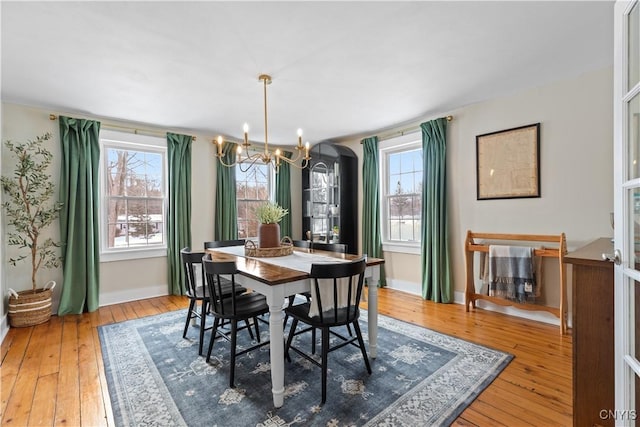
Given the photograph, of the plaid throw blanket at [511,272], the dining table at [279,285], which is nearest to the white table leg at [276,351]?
→ the dining table at [279,285]

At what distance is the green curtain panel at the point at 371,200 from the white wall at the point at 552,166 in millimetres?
1098

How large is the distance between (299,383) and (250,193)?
3.66m

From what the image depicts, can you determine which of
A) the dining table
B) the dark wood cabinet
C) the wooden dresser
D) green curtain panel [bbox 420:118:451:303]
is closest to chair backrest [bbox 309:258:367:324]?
the dining table

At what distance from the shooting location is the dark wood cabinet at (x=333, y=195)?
4707 mm

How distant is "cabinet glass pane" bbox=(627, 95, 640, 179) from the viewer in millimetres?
1196

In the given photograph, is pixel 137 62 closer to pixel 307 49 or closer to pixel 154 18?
pixel 154 18

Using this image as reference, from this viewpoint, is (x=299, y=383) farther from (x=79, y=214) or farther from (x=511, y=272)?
(x=79, y=214)

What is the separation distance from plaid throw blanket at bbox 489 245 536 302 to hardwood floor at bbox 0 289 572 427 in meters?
0.32

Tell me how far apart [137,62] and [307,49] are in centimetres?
140

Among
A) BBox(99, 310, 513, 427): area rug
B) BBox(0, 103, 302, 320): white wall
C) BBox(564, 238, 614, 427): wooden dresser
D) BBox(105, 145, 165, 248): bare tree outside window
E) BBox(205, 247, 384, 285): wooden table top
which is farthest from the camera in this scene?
BBox(105, 145, 165, 248): bare tree outside window

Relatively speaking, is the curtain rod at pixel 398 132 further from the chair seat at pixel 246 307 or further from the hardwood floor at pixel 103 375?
the chair seat at pixel 246 307

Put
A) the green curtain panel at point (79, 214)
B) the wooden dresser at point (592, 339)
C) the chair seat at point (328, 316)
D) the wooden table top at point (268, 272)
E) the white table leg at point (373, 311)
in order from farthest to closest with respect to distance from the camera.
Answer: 1. the green curtain panel at point (79, 214)
2. the white table leg at point (373, 311)
3. the chair seat at point (328, 316)
4. the wooden table top at point (268, 272)
5. the wooden dresser at point (592, 339)

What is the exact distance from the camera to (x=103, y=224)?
3848 millimetres

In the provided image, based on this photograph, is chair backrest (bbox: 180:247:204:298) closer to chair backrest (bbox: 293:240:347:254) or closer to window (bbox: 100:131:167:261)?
chair backrest (bbox: 293:240:347:254)
